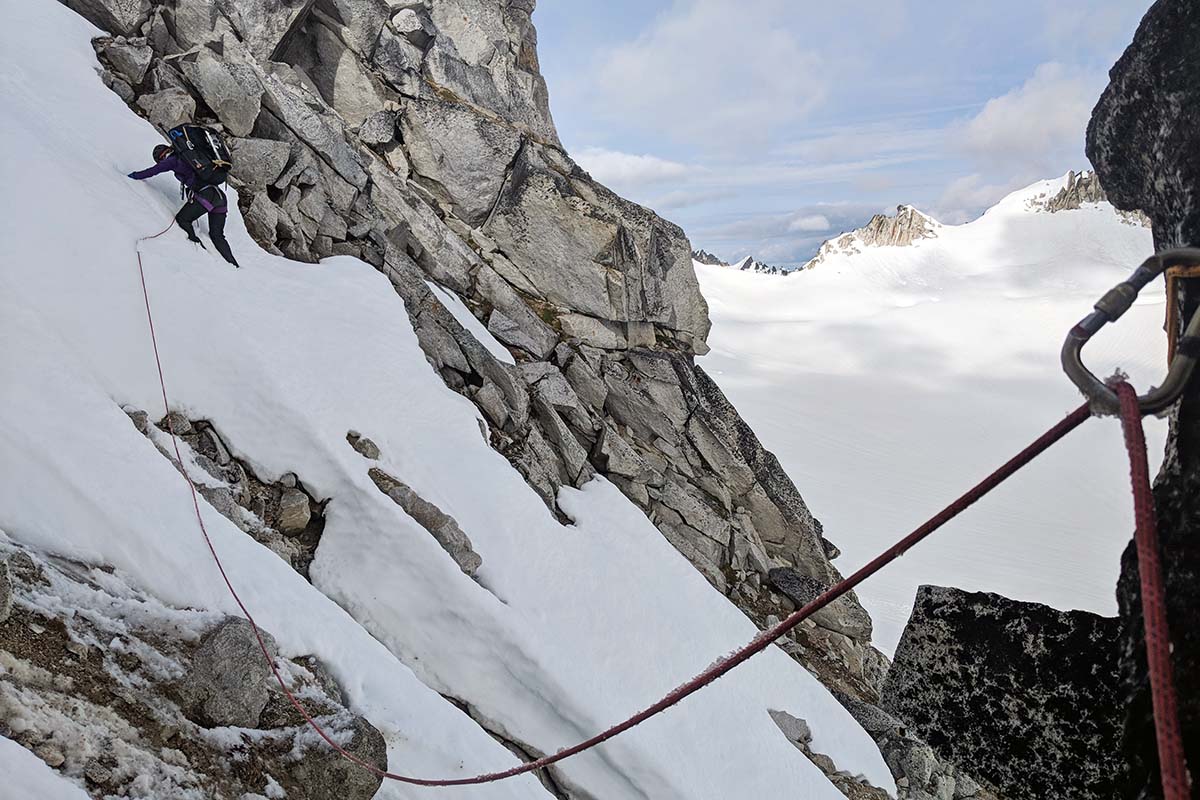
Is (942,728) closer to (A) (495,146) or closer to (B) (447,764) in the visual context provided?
(B) (447,764)

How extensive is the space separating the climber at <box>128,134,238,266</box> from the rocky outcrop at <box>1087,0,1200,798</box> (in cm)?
1253

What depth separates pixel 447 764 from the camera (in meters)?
7.48

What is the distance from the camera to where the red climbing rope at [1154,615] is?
2.21m

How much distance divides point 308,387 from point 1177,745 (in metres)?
11.1

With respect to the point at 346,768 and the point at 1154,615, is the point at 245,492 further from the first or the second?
the point at 1154,615

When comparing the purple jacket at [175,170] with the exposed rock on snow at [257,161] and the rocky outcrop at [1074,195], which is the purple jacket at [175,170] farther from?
the rocky outcrop at [1074,195]

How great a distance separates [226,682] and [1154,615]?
6.23 m

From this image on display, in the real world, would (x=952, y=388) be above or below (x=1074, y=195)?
below

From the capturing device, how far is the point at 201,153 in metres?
12.2

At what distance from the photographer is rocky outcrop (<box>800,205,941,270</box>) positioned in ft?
608

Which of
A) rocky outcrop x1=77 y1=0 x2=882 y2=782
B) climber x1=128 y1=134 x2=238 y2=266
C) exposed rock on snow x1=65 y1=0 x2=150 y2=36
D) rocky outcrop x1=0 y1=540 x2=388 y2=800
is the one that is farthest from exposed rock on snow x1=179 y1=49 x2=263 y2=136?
rocky outcrop x1=0 y1=540 x2=388 y2=800

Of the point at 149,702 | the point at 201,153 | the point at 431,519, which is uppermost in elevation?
the point at 201,153

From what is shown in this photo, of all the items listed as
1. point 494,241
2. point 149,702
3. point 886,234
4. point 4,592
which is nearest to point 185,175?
point 4,592

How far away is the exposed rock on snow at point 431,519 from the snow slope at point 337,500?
0.33 meters
